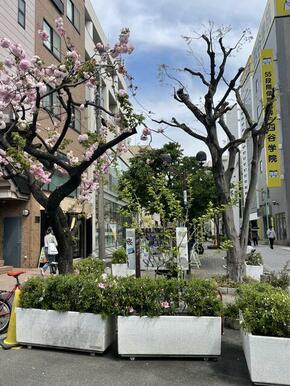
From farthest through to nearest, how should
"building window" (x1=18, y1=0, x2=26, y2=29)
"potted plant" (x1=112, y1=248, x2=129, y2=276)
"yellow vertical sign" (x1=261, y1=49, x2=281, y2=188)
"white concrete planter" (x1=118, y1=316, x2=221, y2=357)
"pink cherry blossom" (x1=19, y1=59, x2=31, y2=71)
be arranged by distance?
"yellow vertical sign" (x1=261, y1=49, x2=281, y2=188) < "building window" (x1=18, y1=0, x2=26, y2=29) < "potted plant" (x1=112, y1=248, x2=129, y2=276) < "pink cherry blossom" (x1=19, y1=59, x2=31, y2=71) < "white concrete planter" (x1=118, y1=316, x2=221, y2=357)

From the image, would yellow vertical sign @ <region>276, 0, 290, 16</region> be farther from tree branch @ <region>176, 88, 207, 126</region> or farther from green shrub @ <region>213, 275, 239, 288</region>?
green shrub @ <region>213, 275, 239, 288</region>

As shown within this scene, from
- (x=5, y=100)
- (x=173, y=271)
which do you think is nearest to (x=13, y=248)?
(x=5, y=100)

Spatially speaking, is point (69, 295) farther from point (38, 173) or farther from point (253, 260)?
point (253, 260)

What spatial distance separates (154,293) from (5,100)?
5.10 m

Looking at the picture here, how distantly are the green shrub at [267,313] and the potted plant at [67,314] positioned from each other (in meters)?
1.93

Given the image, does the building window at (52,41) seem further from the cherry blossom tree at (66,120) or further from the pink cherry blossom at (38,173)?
the pink cherry blossom at (38,173)

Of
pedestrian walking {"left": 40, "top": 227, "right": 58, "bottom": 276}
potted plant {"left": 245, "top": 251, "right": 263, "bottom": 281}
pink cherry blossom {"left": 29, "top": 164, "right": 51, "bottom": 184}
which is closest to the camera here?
pink cherry blossom {"left": 29, "top": 164, "right": 51, "bottom": 184}

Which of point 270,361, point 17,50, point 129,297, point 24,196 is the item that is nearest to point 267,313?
point 270,361

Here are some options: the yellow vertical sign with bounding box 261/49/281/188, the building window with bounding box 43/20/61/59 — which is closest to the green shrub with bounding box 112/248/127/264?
the building window with bounding box 43/20/61/59

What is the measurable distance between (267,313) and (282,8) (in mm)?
37446

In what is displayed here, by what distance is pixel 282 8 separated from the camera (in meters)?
36.3

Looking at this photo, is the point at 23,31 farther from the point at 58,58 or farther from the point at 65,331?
the point at 65,331

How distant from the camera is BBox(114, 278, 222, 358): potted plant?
18.2 ft

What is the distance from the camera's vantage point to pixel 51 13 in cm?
2178
